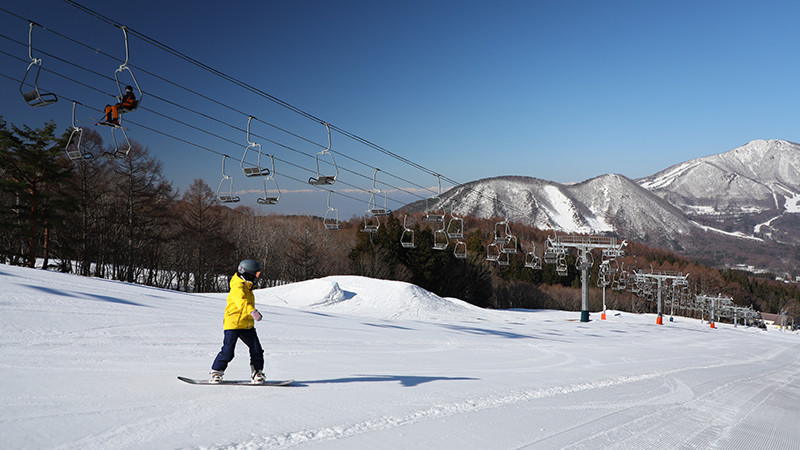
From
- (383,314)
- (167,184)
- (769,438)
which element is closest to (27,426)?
(769,438)

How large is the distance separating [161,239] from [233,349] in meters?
42.7

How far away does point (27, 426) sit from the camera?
4926mm

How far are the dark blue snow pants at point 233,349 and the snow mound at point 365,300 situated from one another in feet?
77.6

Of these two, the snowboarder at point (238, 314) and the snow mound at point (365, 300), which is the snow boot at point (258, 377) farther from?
the snow mound at point (365, 300)

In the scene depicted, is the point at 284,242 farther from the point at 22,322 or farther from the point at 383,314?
the point at 22,322

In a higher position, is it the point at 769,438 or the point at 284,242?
the point at 284,242

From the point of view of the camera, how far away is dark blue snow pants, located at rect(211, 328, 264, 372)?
728cm

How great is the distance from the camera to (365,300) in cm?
3453

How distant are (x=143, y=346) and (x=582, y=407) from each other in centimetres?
800

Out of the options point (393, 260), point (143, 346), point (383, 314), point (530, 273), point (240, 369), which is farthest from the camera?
point (530, 273)

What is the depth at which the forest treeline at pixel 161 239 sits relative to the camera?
34750 millimetres

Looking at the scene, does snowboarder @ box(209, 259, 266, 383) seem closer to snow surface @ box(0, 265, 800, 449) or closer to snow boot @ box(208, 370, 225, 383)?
snow boot @ box(208, 370, 225, 383)

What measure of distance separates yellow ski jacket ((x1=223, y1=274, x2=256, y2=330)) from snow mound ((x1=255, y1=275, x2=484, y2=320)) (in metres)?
23.9

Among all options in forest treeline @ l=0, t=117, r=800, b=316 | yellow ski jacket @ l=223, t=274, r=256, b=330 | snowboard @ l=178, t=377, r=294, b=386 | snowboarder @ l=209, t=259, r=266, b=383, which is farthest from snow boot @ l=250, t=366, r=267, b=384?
forest treeline @ l=0, t=117, r=800, b=316
